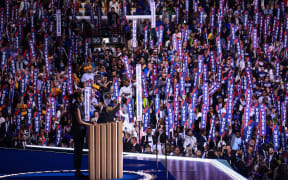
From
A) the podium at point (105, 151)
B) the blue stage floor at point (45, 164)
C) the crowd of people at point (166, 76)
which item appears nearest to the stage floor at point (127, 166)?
the blue stage floor at point (45, 164)

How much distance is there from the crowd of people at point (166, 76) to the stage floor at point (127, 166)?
43.6 inches

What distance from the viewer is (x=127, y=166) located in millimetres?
6969

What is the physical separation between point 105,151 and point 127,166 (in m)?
1.51

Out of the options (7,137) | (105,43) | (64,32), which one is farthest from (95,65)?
(7,137)

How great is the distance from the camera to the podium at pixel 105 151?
547 cm

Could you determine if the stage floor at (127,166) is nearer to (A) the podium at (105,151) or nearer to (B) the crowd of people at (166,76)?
(A) the podium at (105,151)

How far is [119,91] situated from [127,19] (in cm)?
340

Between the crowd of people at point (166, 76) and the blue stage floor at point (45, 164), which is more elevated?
the crowd of people at point (166, 76)

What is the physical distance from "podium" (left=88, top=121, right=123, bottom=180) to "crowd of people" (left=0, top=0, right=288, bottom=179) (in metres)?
3.48

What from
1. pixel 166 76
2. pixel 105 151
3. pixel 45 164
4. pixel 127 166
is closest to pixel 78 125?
pixel 105 151

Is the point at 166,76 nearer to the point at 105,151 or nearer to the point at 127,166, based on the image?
the point at 127,166

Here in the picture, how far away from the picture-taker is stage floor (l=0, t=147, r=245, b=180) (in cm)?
611

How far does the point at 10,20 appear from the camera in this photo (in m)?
13.1

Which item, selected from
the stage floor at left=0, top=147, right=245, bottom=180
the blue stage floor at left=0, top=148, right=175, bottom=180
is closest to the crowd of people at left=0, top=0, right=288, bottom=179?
the stage floor at left=0, top=147, right=245, bottom=180
